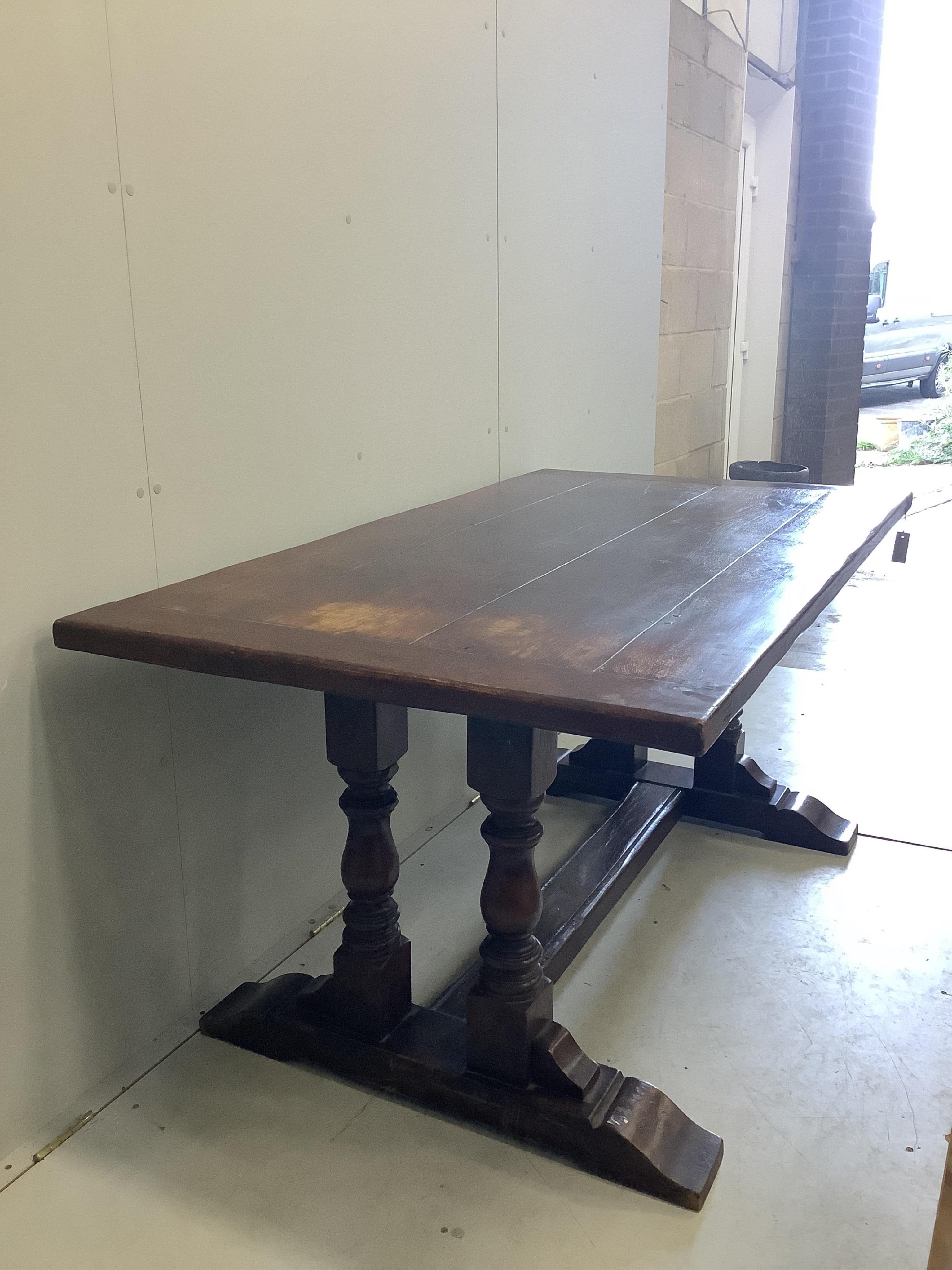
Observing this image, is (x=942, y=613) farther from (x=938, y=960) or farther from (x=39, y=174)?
(x=39, y=174)

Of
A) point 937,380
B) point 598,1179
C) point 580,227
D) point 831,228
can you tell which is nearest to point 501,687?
point 598,1179

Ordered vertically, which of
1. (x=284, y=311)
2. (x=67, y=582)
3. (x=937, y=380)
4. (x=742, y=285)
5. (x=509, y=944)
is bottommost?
(x=509, y=944)

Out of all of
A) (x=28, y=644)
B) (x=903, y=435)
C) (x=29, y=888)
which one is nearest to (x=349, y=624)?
(x=28, y=644)

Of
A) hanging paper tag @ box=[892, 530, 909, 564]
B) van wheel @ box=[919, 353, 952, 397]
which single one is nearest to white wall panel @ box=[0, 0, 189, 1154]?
hanging paper tag @ box=[892, 530, 909, 564]

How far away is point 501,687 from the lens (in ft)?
3.69

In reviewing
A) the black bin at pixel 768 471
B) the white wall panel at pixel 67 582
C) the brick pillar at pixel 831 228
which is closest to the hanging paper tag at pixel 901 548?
the white wall panel at pixel 67 582

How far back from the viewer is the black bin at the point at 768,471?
4508 millimetres

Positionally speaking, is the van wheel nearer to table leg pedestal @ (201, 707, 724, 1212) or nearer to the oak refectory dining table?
the oak refectory dining table

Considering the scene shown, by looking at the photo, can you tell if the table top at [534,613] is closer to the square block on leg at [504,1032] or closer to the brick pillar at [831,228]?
the square block on leg at [504,1032]

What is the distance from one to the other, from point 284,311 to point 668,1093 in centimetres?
137

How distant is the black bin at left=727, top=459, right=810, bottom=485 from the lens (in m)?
4.51

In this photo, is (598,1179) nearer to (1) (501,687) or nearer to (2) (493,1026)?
(2) (493,1026)

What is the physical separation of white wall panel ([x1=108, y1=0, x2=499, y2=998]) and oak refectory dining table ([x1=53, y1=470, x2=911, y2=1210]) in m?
0.15

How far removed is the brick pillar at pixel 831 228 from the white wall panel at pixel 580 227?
2788 mm
